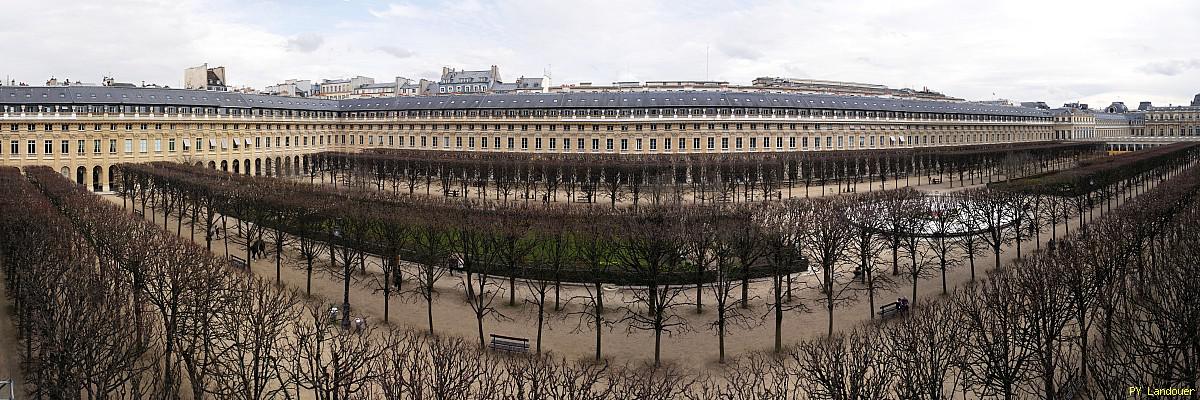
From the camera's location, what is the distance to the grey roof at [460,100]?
65312 mm

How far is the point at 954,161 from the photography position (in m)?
72.2

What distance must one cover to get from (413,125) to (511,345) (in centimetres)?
7546

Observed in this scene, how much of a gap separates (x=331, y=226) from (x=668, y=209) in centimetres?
1554

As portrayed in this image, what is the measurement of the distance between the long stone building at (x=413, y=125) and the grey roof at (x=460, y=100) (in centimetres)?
19

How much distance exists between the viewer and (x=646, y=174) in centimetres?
5834

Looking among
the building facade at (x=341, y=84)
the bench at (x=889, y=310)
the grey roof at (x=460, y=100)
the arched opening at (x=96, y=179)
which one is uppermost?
the building facade at (x=341, y=84)

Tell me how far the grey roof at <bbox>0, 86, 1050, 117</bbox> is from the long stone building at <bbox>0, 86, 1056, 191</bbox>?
0.61 feet

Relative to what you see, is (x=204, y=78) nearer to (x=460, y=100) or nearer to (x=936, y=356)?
(x=460, y=100)

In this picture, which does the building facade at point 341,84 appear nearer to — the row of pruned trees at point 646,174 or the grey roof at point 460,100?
the grey roof at point 460,100

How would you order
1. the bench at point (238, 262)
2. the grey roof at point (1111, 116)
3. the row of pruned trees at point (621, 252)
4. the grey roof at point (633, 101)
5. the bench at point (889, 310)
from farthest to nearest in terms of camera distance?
1. the grey roof at point (1111, 116)
2. the grey roof at point (633, 101)
3. the bench at point (238, 262)
4. the row of pruned trees at point (621, 252)
5. the bench at point (889, 310)

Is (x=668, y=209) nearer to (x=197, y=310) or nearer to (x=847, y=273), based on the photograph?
(x=847, y=273)

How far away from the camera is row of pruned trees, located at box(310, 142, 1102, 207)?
5591cm

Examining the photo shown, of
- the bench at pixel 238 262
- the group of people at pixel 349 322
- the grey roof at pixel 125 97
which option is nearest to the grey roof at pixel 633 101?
the grey roof at pixel 125 97

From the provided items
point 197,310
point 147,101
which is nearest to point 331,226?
point 197,310
